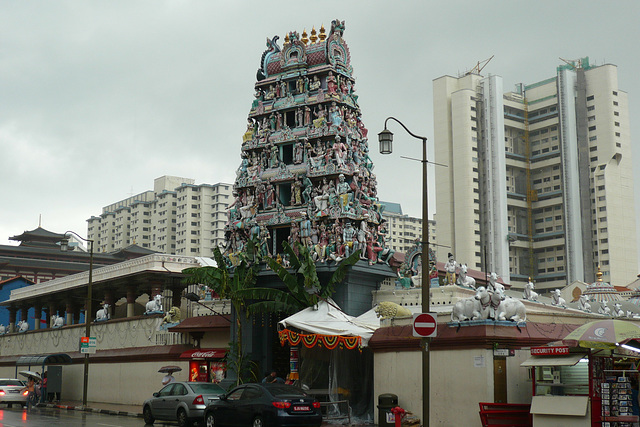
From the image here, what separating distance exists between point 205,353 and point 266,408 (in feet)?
50.5

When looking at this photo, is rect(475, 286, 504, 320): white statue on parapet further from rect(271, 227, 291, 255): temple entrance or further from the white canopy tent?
rect(271, 227, 291, 255): temple entrance

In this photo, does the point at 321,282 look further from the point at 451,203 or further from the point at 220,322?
the point at 451,203

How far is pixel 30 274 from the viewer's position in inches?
3807

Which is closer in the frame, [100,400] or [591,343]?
[591,343]

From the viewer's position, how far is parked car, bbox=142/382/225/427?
1094 inches

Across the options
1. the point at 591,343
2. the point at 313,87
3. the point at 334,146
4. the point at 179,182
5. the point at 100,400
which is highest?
the point at 179,182

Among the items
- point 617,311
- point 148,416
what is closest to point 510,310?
point 148,416

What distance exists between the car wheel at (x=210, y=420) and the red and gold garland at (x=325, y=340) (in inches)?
203

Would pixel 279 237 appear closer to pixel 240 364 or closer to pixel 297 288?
pixel 297 288

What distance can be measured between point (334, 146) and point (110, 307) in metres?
23.5

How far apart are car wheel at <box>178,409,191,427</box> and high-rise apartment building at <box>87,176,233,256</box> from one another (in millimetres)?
119503

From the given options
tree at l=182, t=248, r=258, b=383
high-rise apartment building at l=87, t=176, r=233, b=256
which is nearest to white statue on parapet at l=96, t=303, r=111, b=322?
tree at l=182, t=248, r=258, b=383

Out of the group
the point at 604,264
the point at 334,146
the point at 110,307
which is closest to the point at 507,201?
the point at 604,264

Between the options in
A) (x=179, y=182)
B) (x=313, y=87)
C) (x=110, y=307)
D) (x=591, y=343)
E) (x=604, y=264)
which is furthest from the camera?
(x=179, y=182)
